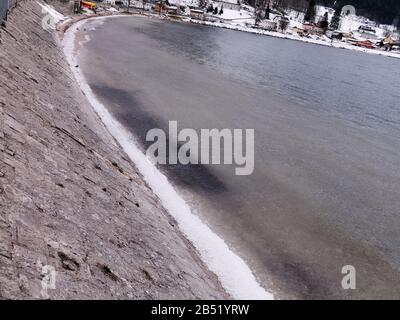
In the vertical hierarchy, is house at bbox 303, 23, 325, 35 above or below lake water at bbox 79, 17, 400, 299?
above

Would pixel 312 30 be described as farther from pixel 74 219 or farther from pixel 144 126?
pixel 74 219

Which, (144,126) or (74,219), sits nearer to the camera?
(74,219)

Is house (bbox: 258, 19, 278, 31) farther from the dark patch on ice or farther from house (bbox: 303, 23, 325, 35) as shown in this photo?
the dark patch on ice

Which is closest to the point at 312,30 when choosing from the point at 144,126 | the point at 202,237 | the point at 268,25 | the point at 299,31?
the point at 299,31

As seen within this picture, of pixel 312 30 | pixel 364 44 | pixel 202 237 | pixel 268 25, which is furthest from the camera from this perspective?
pixel 364 44

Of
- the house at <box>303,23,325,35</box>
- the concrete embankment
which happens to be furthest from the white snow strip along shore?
the house at <box>303,23,325,35</box>
